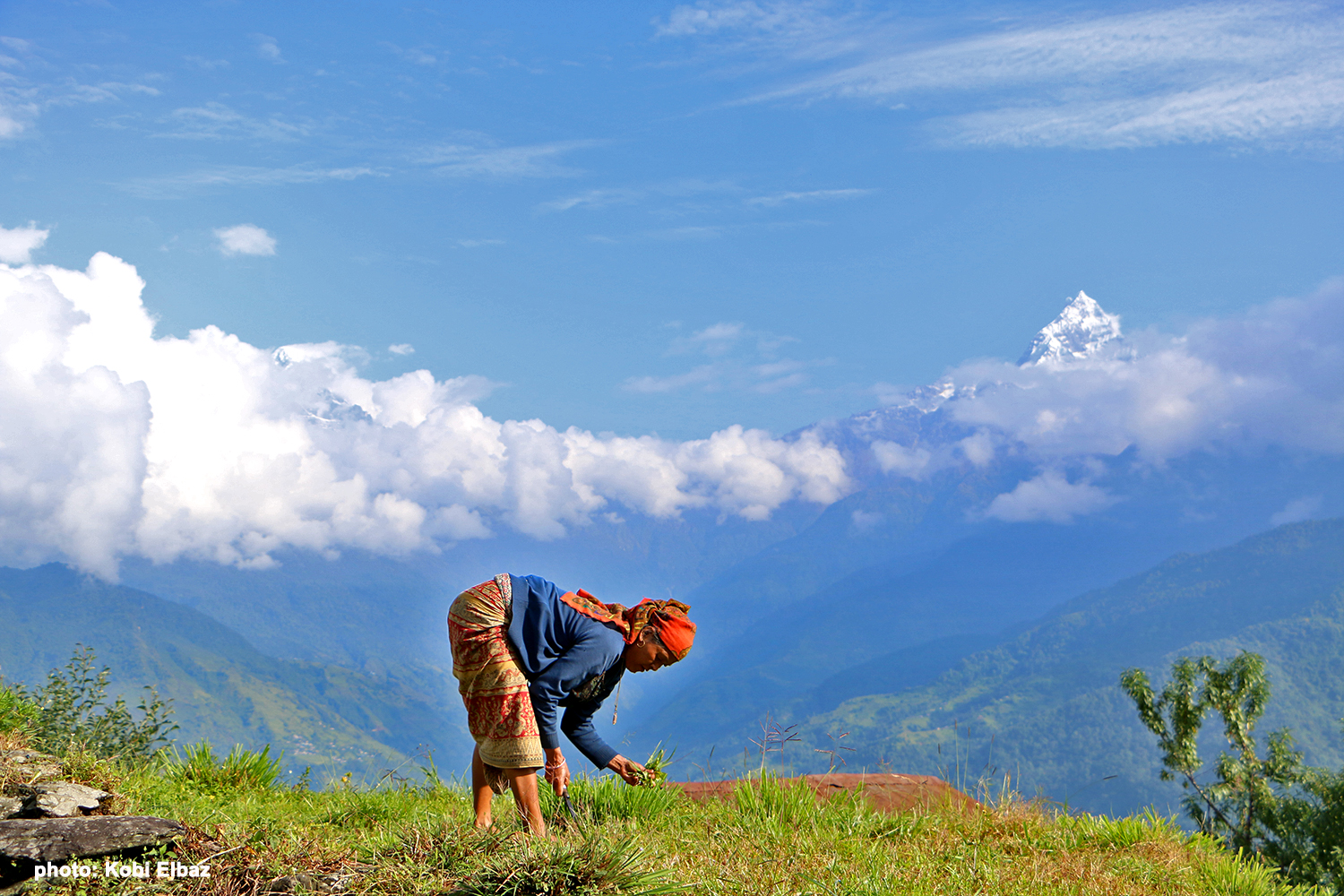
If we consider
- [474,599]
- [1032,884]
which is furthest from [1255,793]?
[474,599]

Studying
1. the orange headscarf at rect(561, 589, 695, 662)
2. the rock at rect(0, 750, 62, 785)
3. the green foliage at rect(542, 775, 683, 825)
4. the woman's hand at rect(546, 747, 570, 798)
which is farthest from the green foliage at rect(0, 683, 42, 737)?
the orange headscarf at rect(561, 589, 695, 662)

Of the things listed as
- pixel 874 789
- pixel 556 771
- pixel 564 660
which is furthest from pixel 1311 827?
pixel 564 660

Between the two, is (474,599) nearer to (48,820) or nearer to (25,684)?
(48,820)

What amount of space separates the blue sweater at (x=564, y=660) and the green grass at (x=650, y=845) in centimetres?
51

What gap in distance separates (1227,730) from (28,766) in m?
38.1

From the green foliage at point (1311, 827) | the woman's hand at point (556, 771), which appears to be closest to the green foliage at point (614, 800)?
the woman's hand at point (556, 771)

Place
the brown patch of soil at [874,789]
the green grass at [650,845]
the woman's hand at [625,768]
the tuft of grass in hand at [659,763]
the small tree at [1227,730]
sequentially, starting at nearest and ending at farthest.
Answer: the green grass at [650,845] < the woman's hand at [625,768] < the tuft of grass in hand at [659,763] < the brown patch of soil at [874,789] < the small tree at [1227,730]

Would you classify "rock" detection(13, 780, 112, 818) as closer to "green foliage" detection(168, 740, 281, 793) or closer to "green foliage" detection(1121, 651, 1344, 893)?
"green foliage" detection(168, 740, 281, 793)

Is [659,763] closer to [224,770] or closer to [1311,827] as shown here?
[224,770]

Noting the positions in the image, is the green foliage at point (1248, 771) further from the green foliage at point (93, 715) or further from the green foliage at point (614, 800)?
the green foliage at point (93, 715)

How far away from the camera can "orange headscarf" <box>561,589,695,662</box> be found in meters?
5.34

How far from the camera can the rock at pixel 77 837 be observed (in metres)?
4.39

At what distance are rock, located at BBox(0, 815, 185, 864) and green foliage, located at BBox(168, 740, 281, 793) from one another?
3182mm

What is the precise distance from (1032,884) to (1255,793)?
37829 mm
